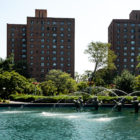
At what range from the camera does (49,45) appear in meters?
92.1

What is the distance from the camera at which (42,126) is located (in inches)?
770

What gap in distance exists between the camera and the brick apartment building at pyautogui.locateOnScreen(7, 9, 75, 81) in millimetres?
90875

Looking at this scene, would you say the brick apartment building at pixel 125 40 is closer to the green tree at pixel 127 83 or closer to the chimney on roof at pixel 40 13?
the chimney on roof at pixel 40 13

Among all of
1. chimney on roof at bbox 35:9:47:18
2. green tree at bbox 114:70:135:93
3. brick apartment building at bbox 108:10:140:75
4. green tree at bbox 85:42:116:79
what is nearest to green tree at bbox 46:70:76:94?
green tree at bbox 85:42:116:79

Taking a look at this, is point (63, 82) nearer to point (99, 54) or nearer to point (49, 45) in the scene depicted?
point (99, 54)

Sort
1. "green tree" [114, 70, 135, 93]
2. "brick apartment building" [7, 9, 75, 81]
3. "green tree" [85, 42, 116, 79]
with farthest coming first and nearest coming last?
"brick apartment building" [7, 9, 75, 81]
"green tree" [85, 42, 116, 79]
"green tree" [114, 70, 135, 93]

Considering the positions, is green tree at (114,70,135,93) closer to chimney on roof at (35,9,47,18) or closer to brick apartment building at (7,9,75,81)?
brick apartment building at (7,9,75,81)

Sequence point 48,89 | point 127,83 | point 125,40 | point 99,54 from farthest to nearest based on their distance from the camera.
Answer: point 125,40 < point 99,54 < point 48,89 < point 127,83

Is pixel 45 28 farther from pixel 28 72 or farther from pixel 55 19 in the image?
pixel 28 72

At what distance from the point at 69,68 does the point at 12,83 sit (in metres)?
48.1

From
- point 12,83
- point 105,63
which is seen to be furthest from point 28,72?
point 12,83

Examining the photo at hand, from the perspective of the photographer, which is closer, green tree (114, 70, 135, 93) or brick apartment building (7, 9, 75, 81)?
green tree (114, 70, 135, 93)

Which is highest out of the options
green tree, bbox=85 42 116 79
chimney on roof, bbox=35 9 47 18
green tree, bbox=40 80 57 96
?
chimney on roof, bbox=35 9 47 18

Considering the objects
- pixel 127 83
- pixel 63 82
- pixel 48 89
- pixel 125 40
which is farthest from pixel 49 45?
pixel 127 83
